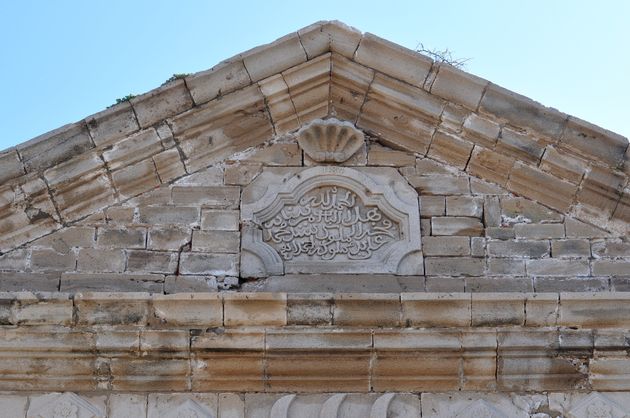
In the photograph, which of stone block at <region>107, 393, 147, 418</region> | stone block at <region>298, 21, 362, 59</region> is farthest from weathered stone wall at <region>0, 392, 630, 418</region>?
stone block at <region>298, 21, 362, 59</region>

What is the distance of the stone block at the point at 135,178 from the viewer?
23.7 feet

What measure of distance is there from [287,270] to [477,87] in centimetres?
163

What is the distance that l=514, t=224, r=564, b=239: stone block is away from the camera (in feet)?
23.5

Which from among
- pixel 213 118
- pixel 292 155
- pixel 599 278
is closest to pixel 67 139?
pixel 213 118

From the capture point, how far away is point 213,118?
7.36m

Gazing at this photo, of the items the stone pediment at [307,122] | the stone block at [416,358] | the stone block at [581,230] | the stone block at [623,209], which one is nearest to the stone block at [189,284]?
the stone pediment at [307,122]

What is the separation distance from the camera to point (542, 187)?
731 cm

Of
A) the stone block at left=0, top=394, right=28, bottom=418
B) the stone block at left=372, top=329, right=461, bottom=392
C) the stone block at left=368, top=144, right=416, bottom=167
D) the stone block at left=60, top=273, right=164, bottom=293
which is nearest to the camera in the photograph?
the stone block at left=0, top=394, right=28, bottom=418

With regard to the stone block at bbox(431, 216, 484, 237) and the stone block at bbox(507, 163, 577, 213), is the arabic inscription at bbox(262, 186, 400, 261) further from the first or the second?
the stone block at bbox(507, 163, 577, 213)

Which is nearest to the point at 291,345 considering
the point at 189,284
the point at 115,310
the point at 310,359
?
the point at 310,359

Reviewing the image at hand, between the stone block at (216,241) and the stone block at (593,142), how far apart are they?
2.06 m

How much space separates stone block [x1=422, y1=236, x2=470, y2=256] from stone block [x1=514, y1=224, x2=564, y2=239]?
1.08ft

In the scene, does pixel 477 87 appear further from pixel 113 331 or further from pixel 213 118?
pixel 113 331

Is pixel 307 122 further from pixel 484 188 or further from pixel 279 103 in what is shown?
pixel 484 188
